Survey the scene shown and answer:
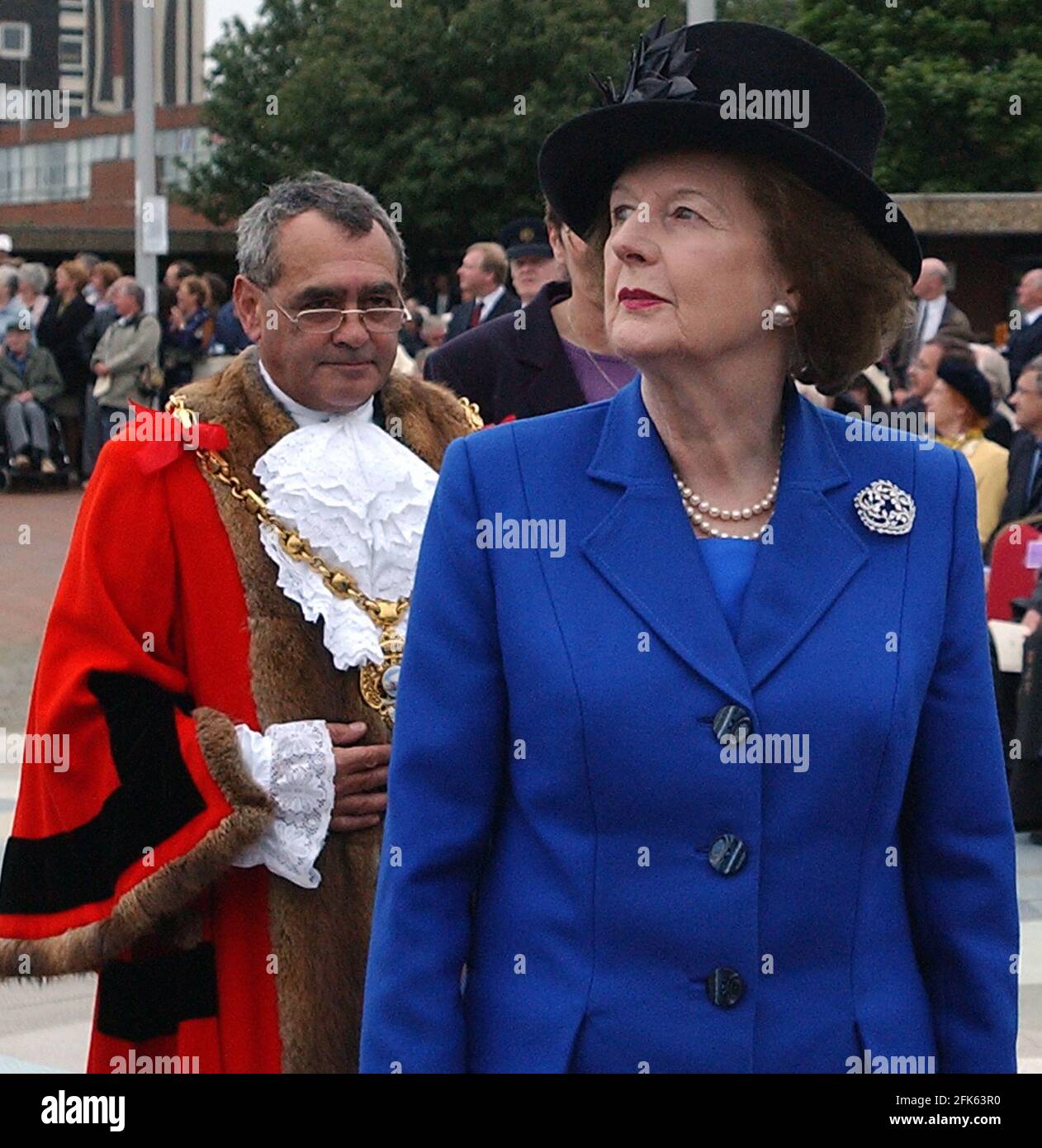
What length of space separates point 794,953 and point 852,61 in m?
32.6

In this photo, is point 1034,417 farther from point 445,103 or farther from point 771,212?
point 445,103

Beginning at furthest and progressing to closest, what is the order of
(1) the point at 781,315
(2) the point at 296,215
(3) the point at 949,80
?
(3) the point at 949,80
(2) the point at 296,215
(1) the point at 781,315

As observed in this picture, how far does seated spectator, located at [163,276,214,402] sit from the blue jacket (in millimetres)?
16608

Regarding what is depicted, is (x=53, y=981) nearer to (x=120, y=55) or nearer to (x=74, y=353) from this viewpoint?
(x=74, y=353)

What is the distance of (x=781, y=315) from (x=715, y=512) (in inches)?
10.0

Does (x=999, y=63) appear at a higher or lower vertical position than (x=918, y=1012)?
higher

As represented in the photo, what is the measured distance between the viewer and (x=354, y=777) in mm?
3506

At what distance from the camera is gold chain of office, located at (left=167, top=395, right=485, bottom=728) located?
3.57m

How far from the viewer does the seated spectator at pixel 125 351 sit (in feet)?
58.8

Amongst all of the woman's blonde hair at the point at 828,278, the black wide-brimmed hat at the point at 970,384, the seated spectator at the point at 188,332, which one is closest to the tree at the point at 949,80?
the seated spectator at the point at 188,332

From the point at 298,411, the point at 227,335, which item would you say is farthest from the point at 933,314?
the point at 298,411

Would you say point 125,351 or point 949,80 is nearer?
point 125,351
